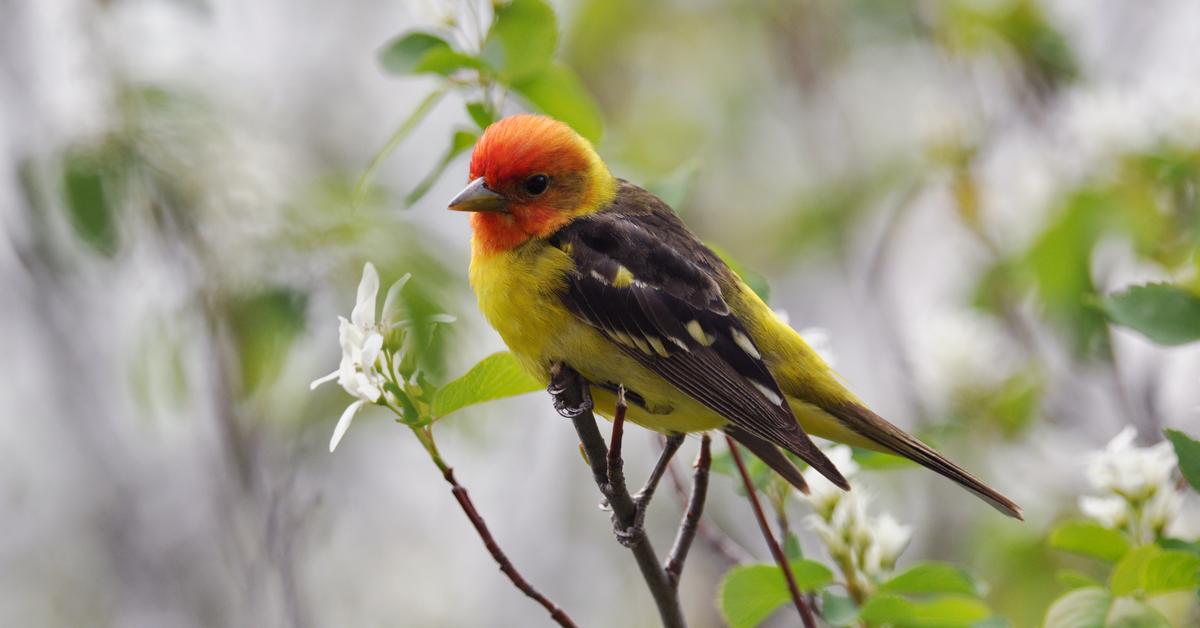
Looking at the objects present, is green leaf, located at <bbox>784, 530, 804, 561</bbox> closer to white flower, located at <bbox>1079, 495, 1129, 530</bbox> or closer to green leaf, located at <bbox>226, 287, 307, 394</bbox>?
white flower, located at <bbox>1079, 495, 1129, 530</bbox>

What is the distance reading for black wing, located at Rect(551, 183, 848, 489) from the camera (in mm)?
3168

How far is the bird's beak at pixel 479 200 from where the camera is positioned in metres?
3.41

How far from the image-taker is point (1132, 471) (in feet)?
9.66

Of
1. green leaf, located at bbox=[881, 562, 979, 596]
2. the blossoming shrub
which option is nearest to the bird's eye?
green leaf, located at bbox=[881, 562, 979, 596]

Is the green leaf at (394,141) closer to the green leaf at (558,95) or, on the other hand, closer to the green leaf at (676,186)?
the green leaf at (558,95)

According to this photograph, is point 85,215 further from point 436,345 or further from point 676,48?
point 676,48

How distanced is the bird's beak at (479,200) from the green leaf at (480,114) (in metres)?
0.18

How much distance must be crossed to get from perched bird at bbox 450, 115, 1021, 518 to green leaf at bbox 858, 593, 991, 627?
0.41 metres

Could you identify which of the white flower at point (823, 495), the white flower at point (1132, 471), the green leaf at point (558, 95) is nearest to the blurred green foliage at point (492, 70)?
the green leaf at point (558, 95)

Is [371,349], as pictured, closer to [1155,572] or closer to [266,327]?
[1155,572]

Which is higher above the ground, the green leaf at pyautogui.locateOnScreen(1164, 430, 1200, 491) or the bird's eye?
the green leaf at pyautogui.locateOnScreen(1164, 430, 1200, 491)

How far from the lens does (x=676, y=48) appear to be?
26.9ft

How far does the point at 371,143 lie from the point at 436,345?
5.03 m

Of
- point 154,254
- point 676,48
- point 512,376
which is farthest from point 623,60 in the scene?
point 512,376
